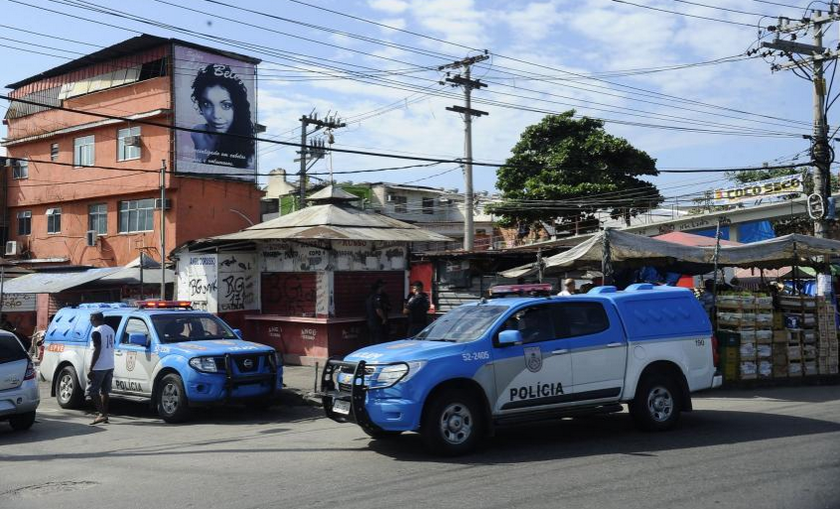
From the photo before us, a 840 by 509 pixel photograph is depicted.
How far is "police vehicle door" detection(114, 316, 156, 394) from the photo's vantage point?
40.8 feet

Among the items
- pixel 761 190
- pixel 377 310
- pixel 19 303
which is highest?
pixel 761 190

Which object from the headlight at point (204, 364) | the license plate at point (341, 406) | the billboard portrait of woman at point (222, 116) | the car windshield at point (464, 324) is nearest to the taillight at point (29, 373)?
the headlight at point (204, 364)

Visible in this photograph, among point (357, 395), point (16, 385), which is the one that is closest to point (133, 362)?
point (16, 385)

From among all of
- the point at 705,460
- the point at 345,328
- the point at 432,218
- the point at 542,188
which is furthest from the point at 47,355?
the point at 432,218

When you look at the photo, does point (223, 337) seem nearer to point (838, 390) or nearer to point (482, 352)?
point (482, 352)

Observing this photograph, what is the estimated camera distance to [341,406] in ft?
28.8

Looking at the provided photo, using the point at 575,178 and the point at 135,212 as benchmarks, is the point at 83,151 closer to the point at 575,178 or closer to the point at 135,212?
the point at 135,212

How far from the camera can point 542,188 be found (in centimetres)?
3716

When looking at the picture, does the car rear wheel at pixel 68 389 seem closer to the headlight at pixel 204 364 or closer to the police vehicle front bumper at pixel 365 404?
the headlight at pixel 204 364

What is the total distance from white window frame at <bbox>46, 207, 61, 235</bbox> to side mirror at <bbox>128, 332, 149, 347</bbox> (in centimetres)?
2571

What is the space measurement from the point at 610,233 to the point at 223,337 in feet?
23.7

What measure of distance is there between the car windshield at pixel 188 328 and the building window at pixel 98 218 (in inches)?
862

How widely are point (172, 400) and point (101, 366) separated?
1215 millimetres

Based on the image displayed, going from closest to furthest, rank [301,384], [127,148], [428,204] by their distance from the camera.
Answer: [301,384]
[127,148]
[428,204]
